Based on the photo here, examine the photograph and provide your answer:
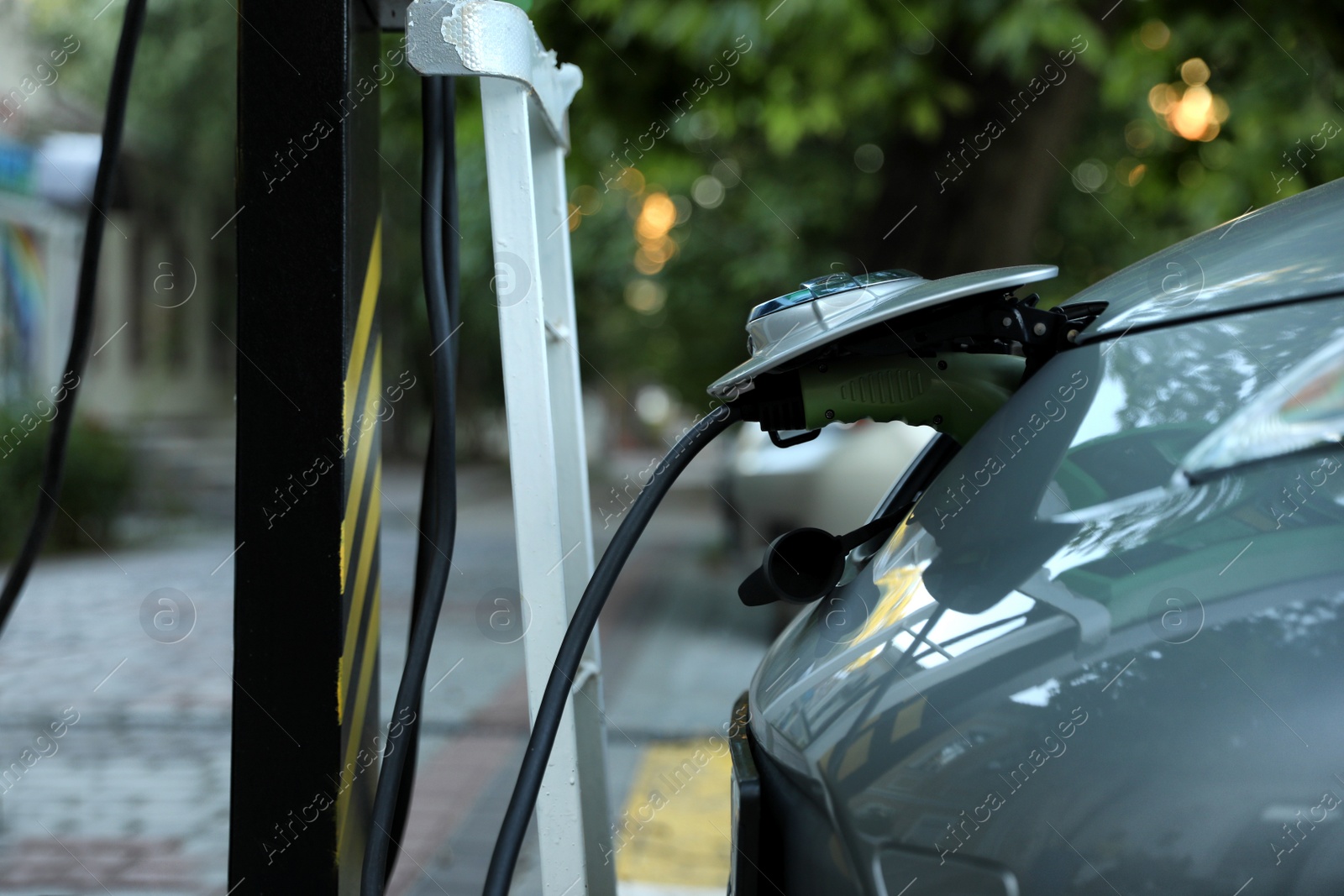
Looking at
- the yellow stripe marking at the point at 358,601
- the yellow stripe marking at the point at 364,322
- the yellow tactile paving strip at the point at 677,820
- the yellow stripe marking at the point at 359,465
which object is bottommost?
the yellow tactile paving strip at the point at 677,820

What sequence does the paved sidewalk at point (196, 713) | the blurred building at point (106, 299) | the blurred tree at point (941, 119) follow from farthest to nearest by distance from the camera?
the blurred building at point (106, 299), the blurred tree at point (941, 119), the paved sidewalk at point (196, 713)

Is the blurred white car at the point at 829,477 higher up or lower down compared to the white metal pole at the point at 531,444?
lower down

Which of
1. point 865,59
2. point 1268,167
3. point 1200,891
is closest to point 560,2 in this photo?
point 865,59

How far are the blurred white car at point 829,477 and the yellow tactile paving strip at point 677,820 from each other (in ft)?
4.31

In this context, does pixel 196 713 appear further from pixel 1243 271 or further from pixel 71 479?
pixel 71 479

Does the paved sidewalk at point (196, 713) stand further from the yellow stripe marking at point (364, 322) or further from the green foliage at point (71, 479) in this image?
the yellow stripe marking at point (364, 322)

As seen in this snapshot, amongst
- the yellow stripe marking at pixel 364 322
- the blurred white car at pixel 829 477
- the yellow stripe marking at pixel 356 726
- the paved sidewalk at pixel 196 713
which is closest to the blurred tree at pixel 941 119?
the yellow stripe marking at pixel 364 322

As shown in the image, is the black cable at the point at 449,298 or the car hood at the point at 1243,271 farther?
the black cable at the point at 449,298

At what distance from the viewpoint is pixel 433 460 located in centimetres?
175

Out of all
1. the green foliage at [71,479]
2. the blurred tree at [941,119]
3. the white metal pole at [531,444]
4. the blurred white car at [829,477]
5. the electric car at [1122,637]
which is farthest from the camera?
the green foliage at [71,479]

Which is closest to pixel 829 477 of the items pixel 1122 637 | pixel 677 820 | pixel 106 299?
pixel 677 820

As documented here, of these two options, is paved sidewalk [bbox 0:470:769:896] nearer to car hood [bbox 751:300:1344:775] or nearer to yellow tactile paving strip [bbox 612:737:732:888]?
yellow tactile paving strip [bbox 612:737:732:888]

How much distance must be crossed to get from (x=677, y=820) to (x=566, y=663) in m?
2.81

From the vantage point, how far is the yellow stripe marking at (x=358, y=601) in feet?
4.73
